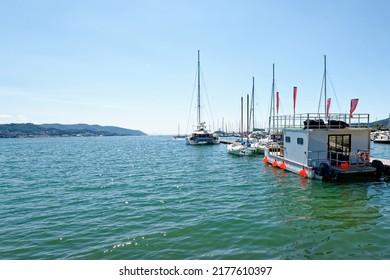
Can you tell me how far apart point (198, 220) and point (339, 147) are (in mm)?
14310

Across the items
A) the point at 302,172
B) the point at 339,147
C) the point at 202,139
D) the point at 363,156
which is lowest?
the point at 302,172

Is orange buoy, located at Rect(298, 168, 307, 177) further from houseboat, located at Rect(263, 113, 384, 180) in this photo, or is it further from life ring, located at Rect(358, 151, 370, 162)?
life ring, located at Rect(358, 151, 370, 162)

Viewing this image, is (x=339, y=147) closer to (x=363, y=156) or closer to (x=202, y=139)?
(x=363, y=156)

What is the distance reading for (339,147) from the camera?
19734 mm

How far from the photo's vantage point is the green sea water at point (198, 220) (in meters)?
8.45

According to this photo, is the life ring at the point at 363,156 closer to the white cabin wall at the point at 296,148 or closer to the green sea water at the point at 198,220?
the green sea water at the point at 198,220

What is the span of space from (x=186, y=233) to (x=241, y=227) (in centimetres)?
226

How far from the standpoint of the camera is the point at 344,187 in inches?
651

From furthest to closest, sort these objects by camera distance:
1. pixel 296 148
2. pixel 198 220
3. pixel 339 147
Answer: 1. pixel 296 148
2. pixel 339 147
3. pixel 198 220

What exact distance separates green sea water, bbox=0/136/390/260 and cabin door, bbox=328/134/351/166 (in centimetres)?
222

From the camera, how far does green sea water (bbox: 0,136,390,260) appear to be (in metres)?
8.45

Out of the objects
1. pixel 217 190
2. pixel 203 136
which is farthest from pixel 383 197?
pixel 203 136

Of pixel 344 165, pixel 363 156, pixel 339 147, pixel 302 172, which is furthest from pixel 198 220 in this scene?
pixel 363 156

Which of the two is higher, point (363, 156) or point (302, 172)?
point (363, 156)
